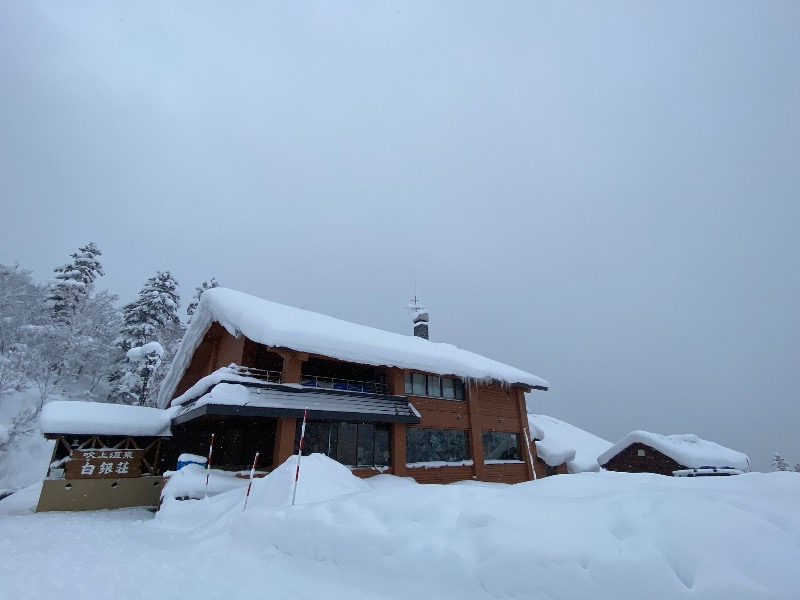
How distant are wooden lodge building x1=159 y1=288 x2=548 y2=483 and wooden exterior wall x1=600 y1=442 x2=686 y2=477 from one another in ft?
47.0

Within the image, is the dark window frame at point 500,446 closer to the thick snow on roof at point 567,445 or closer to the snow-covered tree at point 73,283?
the thick snow on roof at point 567,445

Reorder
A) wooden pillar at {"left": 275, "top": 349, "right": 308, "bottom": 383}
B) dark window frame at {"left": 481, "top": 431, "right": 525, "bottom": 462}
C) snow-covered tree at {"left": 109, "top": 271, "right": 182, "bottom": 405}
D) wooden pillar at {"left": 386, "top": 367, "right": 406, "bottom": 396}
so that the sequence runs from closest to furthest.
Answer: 1. wooden pillar at {"left": 275, "top": 349, "right": 308, "bottom": 383}
2. wooden pillar at {"left": 386, "top": 367, "right": 406, "bottom": 396}
3. dark window frame at {"left": 481, "top": 431, "right": 525, "bottom": 462}
4. snow-covered tree at {"left": 109, "top": 271, "right": 182, "bottom": 405}

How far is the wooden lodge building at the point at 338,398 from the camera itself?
45.3ft

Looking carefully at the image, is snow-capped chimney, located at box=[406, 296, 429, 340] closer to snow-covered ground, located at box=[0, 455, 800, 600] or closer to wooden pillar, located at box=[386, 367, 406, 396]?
wooden pillar, located at box=[386, 367, 406, 396]

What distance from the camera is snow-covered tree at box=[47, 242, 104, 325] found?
2947 cm

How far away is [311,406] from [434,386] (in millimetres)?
7041

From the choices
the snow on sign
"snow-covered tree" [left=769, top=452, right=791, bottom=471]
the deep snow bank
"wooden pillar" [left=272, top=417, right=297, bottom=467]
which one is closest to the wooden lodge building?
"wooden pillar" [left=272, top=417, right=297, bottom=467]

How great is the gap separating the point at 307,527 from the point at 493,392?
17411 mm

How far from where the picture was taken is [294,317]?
16.2m

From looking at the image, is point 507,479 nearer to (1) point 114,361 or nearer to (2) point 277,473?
(2) point 277,473

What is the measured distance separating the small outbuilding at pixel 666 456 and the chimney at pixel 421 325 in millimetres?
17744

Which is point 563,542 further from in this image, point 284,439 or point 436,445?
point 436,445

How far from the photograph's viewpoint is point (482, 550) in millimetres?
3422

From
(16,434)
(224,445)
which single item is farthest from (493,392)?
(16,434)
